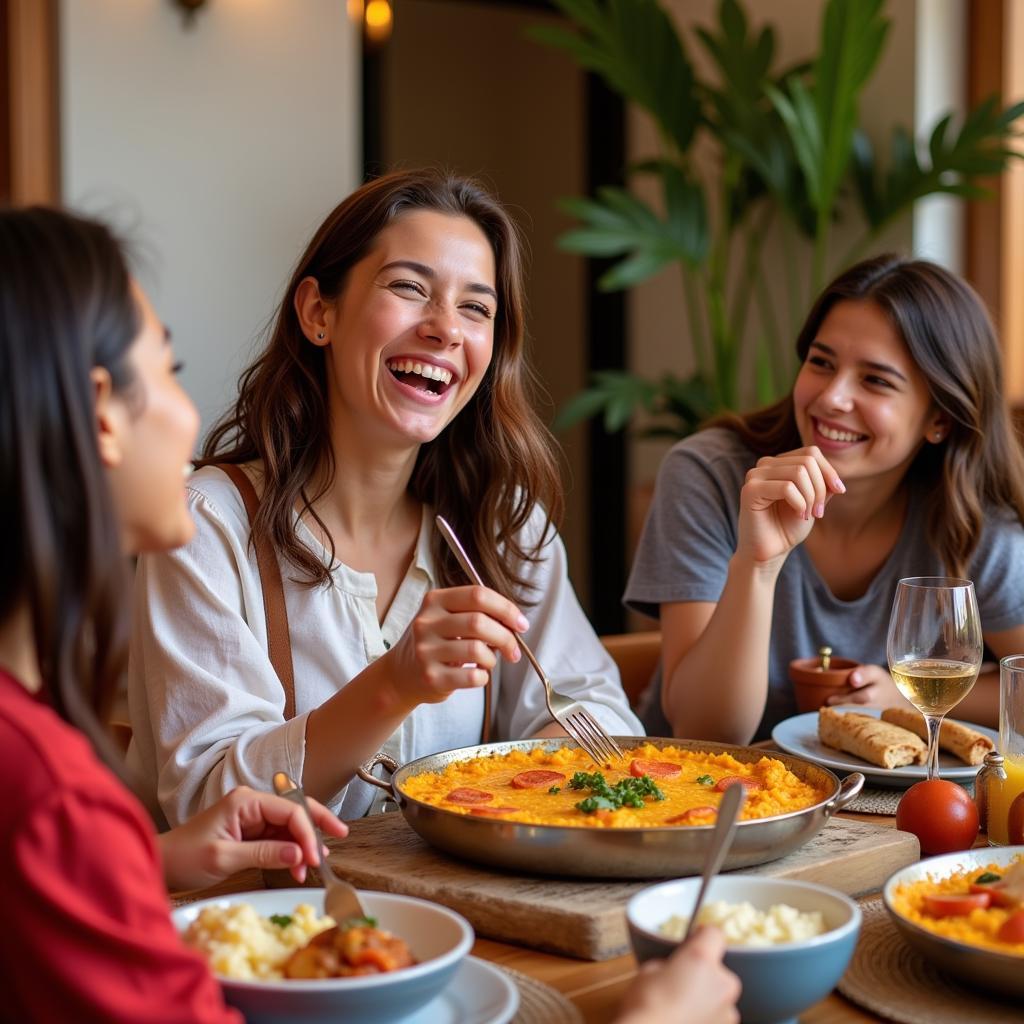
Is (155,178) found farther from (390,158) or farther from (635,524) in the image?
(390,158)

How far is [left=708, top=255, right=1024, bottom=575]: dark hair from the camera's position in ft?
8.10

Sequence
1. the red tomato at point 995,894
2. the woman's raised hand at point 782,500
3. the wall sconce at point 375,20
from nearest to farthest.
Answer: the red tomato at point 995,894
the woman's raised hand at point 782,500
the wall sconce at point 375,20

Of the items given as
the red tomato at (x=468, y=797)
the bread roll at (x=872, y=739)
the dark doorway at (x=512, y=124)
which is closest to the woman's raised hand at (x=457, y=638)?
the red tomato at (x=468, y=797)

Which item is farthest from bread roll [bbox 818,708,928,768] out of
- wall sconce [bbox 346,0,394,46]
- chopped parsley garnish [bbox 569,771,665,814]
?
wall sconce [bbox 346,0,394,46]

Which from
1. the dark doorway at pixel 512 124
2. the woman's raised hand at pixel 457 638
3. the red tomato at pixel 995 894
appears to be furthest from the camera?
the dark doorway at pixel 512 124

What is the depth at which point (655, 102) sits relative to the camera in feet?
14.8

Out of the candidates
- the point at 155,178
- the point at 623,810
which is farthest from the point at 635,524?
the point at 623,810

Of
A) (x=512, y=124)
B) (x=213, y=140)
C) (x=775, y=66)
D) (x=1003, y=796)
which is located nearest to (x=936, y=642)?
(x=1003, y=796)

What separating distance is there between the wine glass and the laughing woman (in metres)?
0.49

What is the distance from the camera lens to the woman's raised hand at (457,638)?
57.1 inches

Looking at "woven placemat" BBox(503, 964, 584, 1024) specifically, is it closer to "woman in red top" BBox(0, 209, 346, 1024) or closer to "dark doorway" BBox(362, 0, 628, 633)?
"woman in red top" BBox(0, 209, 346, 1024)

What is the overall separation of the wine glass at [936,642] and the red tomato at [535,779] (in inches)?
16.8

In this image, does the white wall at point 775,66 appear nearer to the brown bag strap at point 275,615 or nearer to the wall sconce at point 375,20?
the wall sconce at point 375,20

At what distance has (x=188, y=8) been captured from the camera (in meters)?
4.18
